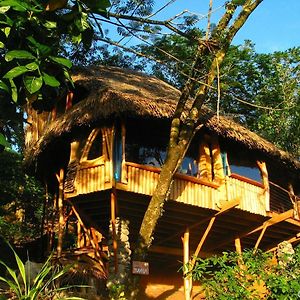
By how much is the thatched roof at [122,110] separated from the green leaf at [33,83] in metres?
6.24

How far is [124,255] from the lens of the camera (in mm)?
10297

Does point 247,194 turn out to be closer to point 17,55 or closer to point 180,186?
point 180,186

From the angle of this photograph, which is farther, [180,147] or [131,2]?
[180,147]

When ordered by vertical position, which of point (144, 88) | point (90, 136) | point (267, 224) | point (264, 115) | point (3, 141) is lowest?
point (3, 141)

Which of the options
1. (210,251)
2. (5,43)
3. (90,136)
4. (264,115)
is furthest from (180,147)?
(264,115)

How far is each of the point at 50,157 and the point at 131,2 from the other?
664 cm

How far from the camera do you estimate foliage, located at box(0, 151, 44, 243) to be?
1734 centimetres

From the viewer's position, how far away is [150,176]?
10.2 metres

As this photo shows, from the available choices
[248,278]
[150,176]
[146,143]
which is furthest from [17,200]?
[248,278]

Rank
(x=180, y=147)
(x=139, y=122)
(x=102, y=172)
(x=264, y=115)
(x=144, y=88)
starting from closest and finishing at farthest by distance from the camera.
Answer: (x=180, y=147)
(x=102, y=172)
(x=139, y=122)
(x=144, y=88)
(x=264, y=115)

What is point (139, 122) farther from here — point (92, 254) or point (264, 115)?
point (264, 115)

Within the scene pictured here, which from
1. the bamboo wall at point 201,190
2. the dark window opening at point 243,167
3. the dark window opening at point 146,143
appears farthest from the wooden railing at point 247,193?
the dark window opening at point 146,143

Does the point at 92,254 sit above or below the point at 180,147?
below

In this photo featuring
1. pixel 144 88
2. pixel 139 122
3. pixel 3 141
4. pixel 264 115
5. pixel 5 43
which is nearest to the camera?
pixel 3 141
